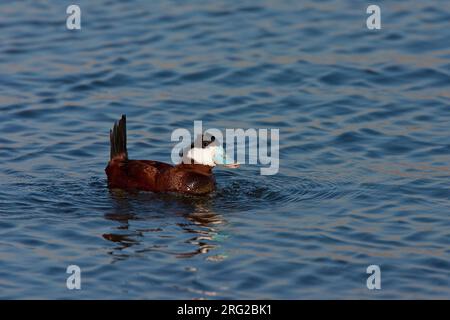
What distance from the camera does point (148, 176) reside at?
38.3 ft

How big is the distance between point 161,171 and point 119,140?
1.98 feet

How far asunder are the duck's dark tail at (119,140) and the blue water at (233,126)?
1.53 ft

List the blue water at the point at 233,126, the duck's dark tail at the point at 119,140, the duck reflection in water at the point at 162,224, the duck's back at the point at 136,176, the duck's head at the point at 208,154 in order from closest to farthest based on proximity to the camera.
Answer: the blue water at the point at 233,126
the duck reflection in water at the point at 162,224
the duck's back at the point at 136,176
the duck's dark tail at the point at 119,140
the duck's head at the point at 208,154

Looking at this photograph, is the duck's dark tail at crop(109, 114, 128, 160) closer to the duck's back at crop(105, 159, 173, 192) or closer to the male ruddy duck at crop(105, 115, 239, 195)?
the male ruddy duck at crop(105, 115, 239, 195)

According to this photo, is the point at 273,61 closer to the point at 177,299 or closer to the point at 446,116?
the point at 446,116

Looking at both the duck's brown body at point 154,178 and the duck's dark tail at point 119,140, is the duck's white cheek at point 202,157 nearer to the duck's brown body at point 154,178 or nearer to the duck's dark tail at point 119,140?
the duck's brown body at point 154,178

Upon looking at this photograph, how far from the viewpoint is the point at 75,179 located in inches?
477

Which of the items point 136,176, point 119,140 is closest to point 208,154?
point 136,176

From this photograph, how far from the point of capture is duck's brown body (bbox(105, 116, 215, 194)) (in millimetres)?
11648

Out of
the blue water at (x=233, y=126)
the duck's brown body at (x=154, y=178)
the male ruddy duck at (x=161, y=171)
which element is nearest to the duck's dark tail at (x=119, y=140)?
the male ruddy duck at (x=161, y=171)

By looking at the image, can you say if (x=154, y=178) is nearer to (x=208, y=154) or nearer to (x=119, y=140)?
(x=119, y=140)

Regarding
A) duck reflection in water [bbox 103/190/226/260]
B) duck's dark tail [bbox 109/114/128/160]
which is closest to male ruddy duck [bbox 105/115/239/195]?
duck's dark tail [bbox 109/114/128/160]

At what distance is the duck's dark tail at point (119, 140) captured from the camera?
1177 cm

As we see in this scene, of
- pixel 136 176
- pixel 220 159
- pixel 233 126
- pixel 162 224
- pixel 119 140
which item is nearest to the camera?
pixel 162 224
